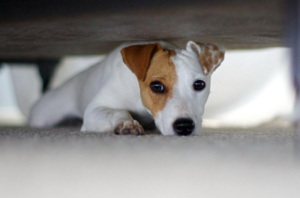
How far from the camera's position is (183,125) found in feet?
5.71

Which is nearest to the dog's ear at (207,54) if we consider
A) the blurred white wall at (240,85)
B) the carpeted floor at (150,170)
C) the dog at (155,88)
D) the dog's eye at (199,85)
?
the dog at (155,88)

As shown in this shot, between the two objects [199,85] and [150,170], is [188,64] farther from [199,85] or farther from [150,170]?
[150,170]

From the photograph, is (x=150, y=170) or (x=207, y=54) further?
(x=207, y=54)

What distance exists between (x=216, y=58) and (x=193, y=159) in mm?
1156

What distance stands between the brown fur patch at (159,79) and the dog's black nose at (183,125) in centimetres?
16

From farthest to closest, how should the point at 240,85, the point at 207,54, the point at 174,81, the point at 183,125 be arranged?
the point at 240,85 → the point at 207,54 → the point at 174,81 → the point at 183,125

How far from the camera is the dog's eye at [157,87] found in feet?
6.37

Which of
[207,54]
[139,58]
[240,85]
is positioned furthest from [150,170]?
[240,85]

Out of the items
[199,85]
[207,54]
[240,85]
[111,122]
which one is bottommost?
[240,85]

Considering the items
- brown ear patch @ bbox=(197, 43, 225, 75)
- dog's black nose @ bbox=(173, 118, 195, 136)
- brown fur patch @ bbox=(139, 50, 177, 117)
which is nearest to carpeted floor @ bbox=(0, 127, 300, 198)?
dog's black nose @ bbox=(173, 118, 195, 136)

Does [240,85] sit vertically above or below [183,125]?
below

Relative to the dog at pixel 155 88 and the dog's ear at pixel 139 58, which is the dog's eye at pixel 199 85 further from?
the dog's ear at pixel 139 58

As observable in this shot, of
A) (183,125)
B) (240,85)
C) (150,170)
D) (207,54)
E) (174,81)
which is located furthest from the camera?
(240,85)

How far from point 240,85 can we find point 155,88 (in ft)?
8.16
